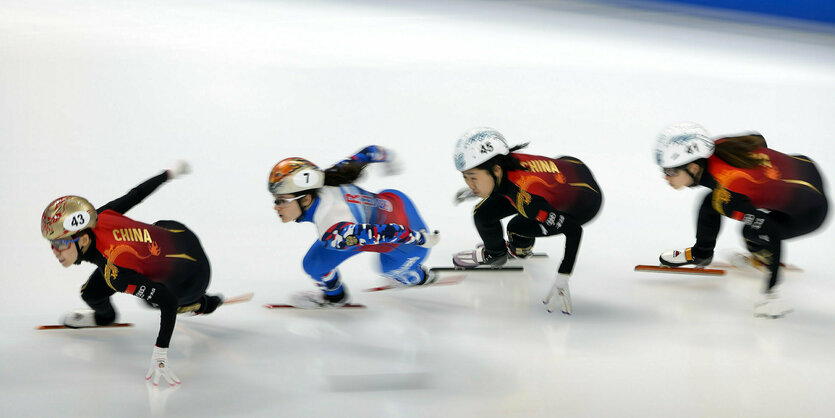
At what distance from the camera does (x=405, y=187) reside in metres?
6.50

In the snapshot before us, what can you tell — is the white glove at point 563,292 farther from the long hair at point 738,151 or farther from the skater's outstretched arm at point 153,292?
the skater's outstretched arm at point 153,292

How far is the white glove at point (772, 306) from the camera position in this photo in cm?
431

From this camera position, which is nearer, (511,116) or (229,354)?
(229,354)

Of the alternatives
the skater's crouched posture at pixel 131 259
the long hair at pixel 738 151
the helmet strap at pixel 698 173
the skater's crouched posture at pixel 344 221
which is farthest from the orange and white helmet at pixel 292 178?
the long hair at pixel 738 151

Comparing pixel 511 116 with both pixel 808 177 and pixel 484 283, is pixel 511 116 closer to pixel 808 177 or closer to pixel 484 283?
pixel 484 283

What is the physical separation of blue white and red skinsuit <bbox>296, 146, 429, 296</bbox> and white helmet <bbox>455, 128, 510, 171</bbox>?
0.52m

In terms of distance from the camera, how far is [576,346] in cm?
394

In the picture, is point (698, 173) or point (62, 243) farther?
point (698, 173)

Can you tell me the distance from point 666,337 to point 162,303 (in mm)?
2688

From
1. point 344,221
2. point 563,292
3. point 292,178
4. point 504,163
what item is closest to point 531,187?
point 504,163

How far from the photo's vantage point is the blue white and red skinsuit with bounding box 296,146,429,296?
4027 millimetres

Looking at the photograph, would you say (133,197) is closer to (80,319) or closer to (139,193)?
(139,193)

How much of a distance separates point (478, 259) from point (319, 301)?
4.14 ft

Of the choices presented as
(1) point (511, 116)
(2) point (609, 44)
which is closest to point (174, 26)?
(1) point (511, 116)
